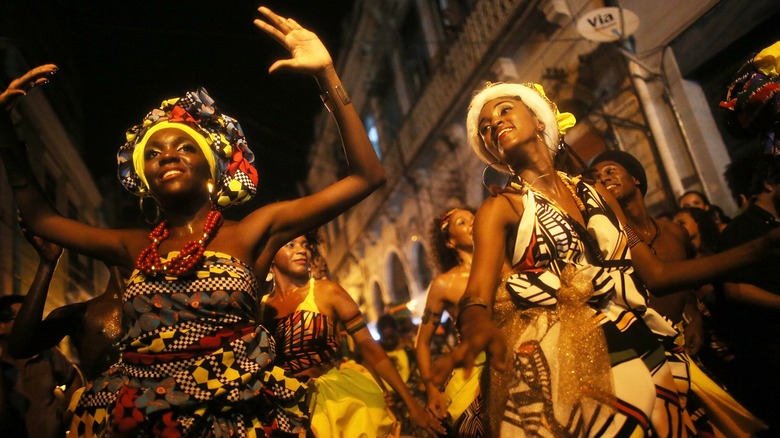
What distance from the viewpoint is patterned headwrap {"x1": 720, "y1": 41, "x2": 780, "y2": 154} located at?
2.69m

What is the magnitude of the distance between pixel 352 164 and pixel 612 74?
8.38 m

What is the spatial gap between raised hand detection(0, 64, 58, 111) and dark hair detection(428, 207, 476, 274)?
11.0 feet

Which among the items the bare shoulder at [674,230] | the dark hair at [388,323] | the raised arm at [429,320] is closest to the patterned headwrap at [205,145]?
the raised arm at [429,320]

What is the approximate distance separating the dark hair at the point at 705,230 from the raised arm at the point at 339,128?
14.0ft

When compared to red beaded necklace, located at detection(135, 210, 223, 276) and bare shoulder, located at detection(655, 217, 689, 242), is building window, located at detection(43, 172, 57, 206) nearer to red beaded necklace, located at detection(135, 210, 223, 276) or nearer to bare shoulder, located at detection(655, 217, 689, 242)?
red beaded necklace, located at detection(135, 210, 223, 276)

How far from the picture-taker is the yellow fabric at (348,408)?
2.97m

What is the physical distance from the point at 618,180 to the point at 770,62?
1413mm

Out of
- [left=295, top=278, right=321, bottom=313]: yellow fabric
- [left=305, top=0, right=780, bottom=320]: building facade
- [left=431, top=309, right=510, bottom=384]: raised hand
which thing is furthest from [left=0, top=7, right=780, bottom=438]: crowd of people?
[left=305, top=0, right=780, bottom=320]: building facade

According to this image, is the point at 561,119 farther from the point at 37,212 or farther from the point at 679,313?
the point at 37,212

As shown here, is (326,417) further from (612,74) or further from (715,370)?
(612,74)

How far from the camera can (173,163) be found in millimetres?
2379

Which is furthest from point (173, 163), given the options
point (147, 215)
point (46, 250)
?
point (46, 250)

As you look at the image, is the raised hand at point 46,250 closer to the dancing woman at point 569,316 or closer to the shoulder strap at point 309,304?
the shoulder strap at point 309,304

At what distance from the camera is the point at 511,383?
6.50ft
